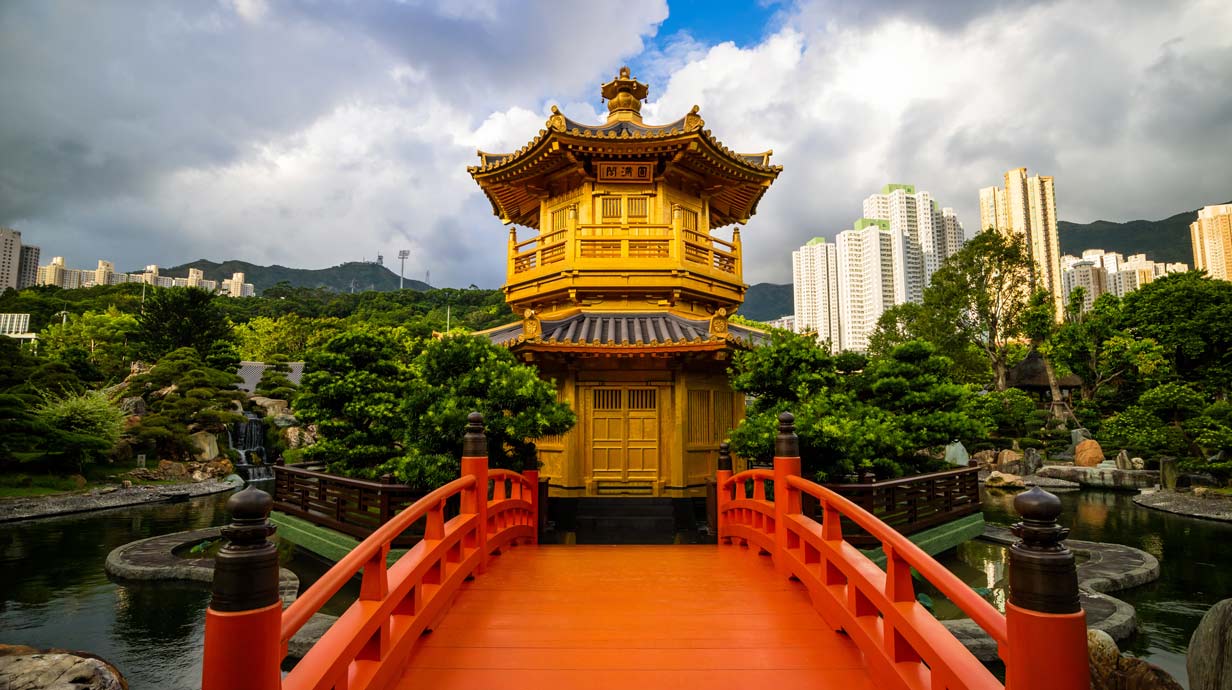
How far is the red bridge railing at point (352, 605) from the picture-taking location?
2.22 meters

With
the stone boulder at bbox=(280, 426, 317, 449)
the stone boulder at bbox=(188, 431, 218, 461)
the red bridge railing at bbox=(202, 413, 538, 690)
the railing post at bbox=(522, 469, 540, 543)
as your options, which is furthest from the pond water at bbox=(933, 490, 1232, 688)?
the stone boulder at bbox=(280, 426, 317, 449)

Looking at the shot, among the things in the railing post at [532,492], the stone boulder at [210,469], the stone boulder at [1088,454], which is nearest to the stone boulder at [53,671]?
the railing post at [532,492]

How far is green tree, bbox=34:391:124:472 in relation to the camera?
20.0 m

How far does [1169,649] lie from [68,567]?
20.7m

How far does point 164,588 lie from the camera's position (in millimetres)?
11977

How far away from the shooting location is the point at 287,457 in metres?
25.0

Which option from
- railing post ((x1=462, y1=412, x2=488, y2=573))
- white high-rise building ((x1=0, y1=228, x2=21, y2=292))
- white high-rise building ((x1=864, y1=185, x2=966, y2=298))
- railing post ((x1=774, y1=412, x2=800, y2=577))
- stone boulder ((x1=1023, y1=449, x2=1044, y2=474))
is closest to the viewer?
railing post ((x1=774, y1=412, x2=800, y2=577))

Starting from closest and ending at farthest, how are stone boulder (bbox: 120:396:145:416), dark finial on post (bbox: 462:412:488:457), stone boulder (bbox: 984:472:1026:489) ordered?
1. dark finial on post (bbox: 462:412:488:457)
2. stone boulder (bbox: 984:472:1026:489)
3. stone boulder (bbox: 120:396:145:416)

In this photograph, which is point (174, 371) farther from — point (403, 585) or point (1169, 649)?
point (1169, 649)

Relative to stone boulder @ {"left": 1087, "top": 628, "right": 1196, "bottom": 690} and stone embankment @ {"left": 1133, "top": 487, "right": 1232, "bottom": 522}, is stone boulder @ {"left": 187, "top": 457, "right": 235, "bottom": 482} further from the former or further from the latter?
stone embankment @ {"left": 1133, "top": 487, "right": 1232, "bottom": 522}

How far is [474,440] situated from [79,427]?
2348 centimetres

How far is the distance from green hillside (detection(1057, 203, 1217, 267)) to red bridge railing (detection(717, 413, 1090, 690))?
157503mm

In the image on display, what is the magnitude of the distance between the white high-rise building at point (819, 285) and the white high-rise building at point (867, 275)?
4.81 feet

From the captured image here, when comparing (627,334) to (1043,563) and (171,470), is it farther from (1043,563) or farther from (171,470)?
(171,470)
